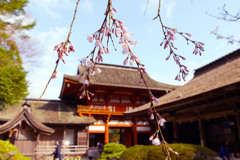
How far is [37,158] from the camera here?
12.4 metres

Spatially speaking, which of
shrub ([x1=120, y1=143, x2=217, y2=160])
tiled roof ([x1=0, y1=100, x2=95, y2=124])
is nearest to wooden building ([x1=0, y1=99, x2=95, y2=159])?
tiled roof ([x1=0, y1=100, x2=95, y2=124])

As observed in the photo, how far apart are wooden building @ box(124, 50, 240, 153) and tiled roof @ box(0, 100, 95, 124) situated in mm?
5095

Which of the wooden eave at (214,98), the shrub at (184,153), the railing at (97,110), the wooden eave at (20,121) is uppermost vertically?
the railing at (97,110)

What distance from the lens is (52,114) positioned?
14.7m

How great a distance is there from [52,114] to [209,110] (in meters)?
11.3

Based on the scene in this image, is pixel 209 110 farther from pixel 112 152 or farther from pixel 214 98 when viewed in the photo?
pixel 112 152

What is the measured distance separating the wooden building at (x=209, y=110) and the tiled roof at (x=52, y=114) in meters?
5.09

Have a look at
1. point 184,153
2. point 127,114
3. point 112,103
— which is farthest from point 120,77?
point 184,153

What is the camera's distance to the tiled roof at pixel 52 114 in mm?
13355

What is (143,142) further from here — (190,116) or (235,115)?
(235,115)

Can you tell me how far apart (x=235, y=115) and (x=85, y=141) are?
414 inches

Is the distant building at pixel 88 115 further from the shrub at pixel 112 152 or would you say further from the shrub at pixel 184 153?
the shrub at pixel 184 153

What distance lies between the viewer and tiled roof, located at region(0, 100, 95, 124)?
526 inches

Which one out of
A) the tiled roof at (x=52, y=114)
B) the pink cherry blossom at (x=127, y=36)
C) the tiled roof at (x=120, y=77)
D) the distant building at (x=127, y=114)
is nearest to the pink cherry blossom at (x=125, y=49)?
the pink cherry blossom at (x=127, y=36)
